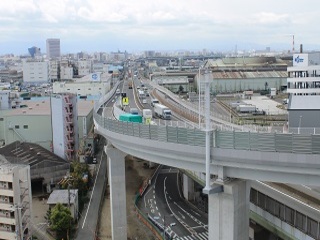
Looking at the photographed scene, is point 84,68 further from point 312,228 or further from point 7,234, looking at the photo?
point 312,228

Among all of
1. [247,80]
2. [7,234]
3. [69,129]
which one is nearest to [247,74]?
[247,80]

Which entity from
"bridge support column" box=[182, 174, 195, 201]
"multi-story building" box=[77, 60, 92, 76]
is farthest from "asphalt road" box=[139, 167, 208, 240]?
"multi-story building" box=[77, 60, 92, 76]

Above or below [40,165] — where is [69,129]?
above

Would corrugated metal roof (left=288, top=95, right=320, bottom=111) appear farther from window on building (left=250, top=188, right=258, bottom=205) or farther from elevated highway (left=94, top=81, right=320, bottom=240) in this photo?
elevated highway (left=94, top=81, right=320, bottom=240)

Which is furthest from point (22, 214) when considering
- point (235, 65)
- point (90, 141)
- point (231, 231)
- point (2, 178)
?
point (235, 65)

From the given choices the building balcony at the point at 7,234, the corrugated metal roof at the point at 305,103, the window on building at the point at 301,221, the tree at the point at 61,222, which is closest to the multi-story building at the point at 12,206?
the building balcony at the point at 7,234

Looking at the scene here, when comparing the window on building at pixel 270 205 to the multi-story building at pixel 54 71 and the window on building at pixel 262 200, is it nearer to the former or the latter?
the window on building at pixel 262 200
